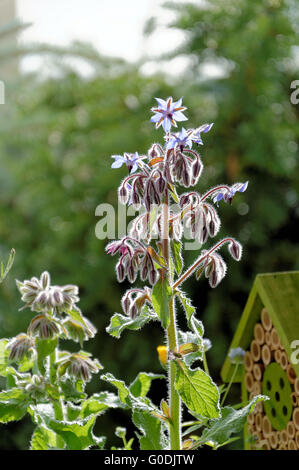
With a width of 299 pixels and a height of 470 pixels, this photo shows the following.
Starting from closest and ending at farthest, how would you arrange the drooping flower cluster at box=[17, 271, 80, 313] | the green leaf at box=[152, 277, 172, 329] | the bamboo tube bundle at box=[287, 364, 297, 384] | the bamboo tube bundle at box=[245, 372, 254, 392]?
the green leaf at box=[152, 277, 172, 329] → the drooping flower cluster at box=[17, 271, 80, 313] → the bamboo tube bundle at box=[287, 364, 297, 384] → the bamboo tube bundle at box=[245, 372, 254, 392]

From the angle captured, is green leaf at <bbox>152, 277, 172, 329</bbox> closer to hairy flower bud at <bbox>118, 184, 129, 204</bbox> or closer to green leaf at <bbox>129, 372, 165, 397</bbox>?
hairy flower bud at <bbox>118, 184, 129, 204</bbox>

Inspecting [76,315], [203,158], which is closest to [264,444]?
[76,315]

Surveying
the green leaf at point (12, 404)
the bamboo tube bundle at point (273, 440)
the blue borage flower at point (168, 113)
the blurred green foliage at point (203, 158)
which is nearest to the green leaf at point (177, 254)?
the blue borage flower at point (168, 113)

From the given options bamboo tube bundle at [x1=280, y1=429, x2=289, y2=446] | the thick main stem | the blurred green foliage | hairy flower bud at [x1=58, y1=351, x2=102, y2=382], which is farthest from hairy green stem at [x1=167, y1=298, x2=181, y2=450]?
the blurred green foliage

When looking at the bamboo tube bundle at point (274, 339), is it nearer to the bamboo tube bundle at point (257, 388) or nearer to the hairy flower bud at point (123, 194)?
the bamboo tube bundle at point (257, 388)
